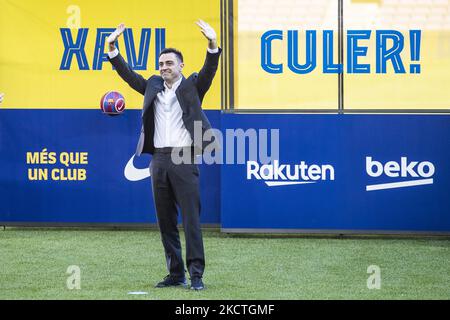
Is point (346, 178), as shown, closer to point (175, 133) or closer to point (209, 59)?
point (175, 133)

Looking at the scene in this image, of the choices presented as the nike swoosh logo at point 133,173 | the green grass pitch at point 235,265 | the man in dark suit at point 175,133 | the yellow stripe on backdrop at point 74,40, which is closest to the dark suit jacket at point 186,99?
the man in dark suit at point 175,133

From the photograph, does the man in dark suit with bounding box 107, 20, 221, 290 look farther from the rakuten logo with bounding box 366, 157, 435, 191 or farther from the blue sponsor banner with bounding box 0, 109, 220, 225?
the blue sponsor banner with bounding box 0, 109, 220, 225

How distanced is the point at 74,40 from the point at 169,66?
4.38m

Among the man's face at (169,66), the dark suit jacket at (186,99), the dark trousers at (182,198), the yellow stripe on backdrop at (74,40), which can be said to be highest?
the yellow stripe on backdrop at (74,40)

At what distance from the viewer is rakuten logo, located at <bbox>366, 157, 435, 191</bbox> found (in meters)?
11.3

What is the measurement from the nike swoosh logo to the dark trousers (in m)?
4.05

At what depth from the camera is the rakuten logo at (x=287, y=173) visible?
11.4 metres

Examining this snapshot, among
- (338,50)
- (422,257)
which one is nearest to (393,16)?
(338,50)

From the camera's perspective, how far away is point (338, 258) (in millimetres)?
9945


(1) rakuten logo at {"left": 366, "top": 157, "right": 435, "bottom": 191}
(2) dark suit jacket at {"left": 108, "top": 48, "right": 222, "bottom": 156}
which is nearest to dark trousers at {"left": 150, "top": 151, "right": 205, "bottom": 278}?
(2) dark suit jacket at {"left": 108, "top": 48, "right": 222, "bottom": 156}

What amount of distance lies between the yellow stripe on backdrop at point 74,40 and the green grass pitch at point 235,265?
162 cm

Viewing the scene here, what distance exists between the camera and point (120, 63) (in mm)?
7973

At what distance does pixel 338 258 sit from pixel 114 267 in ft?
7.20

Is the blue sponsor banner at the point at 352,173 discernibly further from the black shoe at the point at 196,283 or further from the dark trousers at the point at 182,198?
the black shoe at the point at 196,283
